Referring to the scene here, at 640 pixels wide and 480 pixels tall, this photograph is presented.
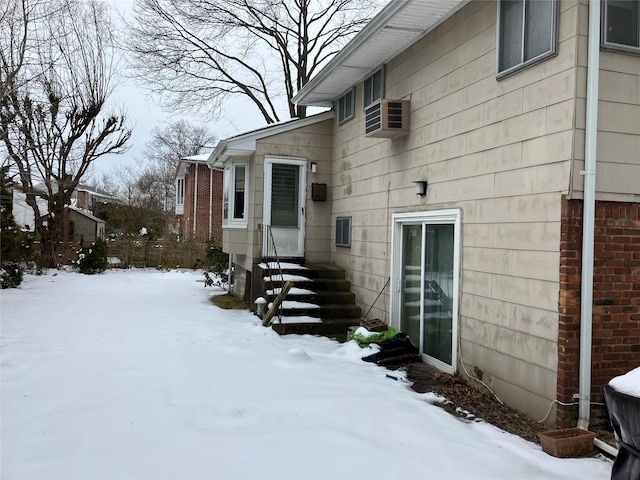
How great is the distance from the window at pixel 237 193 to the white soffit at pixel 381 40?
205cm

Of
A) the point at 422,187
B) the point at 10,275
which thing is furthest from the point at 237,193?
the point at 10,275

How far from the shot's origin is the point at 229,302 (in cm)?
1108

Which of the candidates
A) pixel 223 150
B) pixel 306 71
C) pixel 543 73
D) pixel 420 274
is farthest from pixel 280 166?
pixel 306 71

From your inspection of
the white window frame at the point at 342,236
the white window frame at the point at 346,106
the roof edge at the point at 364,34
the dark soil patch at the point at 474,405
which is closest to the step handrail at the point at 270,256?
the white window frame at the point at 342,236

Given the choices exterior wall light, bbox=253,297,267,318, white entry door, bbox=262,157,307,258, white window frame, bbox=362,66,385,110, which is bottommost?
exterior wall light, bbox=253,297,267,318

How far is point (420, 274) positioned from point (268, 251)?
13.1 ft

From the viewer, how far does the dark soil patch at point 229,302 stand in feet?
34.2

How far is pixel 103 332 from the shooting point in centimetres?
755

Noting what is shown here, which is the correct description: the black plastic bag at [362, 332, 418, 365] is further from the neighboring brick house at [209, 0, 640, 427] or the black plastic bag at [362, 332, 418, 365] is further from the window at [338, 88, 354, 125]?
the window at [338, 88, 354, 125]

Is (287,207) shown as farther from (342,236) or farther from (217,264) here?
(217,264)

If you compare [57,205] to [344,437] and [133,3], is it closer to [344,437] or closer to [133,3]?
[133,3]

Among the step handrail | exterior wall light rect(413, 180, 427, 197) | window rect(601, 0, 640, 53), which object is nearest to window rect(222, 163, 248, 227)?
the step handrail

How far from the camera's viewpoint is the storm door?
5.77 m

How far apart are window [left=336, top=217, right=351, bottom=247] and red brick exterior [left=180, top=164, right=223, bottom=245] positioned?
16209 mm
